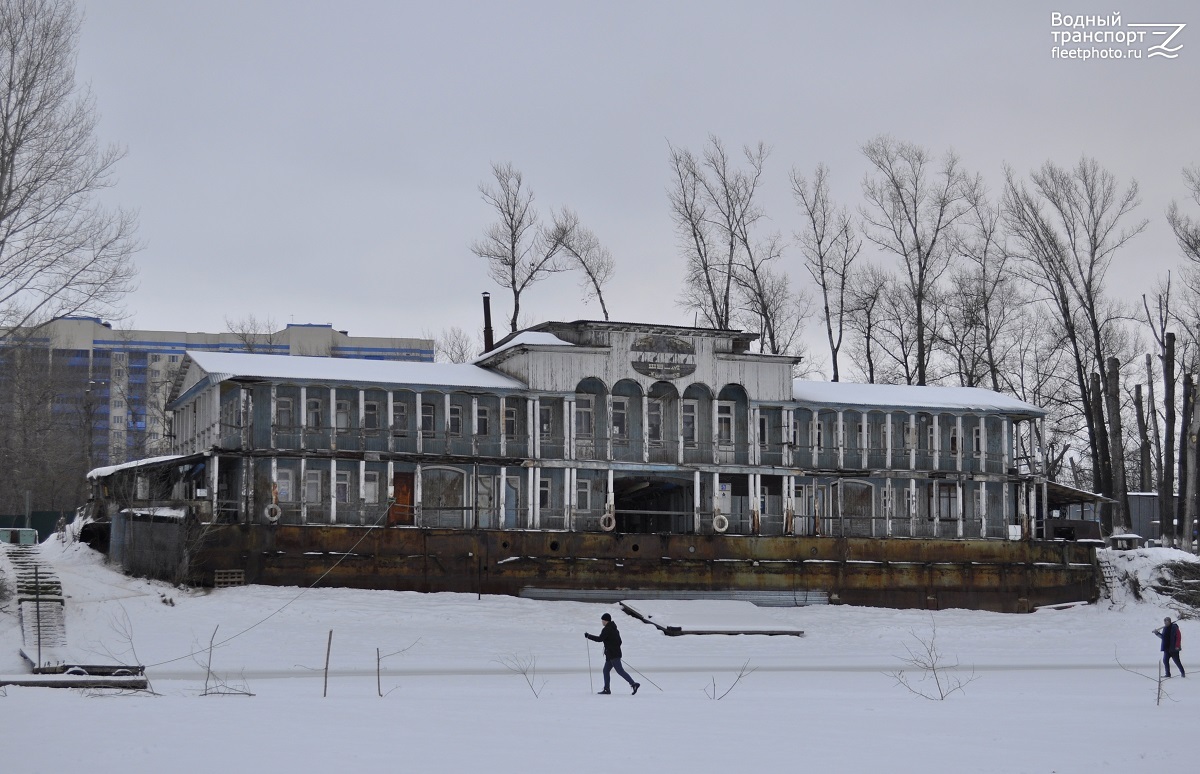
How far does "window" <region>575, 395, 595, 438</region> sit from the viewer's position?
156 feet

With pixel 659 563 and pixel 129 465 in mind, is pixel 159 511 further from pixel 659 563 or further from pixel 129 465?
pixel 659 563

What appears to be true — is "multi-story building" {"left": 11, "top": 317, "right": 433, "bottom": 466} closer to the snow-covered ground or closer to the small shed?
the small shed

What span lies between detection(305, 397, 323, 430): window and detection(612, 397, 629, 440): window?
10.0m

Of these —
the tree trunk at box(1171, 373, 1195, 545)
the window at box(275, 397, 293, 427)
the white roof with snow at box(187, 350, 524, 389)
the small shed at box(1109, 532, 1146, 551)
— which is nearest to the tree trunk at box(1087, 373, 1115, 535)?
the tree trunk at box(1171, 373, 1195, 545)

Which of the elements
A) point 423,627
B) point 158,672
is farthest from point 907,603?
point 158,672

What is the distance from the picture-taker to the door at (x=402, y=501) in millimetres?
43938

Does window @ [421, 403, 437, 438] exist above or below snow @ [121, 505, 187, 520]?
above

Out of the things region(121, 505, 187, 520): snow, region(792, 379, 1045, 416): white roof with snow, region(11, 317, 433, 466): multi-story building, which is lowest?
region(121, 505, 187, 520): snow

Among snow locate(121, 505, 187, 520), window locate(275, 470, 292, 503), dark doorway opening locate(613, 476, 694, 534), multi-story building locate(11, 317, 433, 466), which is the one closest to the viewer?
snow locate(121, 505, 187, 520)

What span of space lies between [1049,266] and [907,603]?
19663mm

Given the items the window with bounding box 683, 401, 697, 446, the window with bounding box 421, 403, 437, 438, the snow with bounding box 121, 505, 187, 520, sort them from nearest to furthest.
A: the snow with bounding box 121, 505, 187, 520 < the window with bounding box 421, 403, 437, 438 < the window with bounding box 683, 401, 697, 446

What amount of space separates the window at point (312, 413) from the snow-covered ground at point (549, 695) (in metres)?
6.22

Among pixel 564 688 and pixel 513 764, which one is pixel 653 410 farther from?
pixel 513 764

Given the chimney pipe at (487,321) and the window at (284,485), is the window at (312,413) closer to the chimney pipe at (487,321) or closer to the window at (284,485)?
the window at (284,485)
